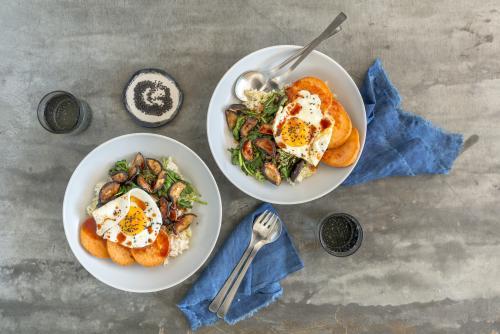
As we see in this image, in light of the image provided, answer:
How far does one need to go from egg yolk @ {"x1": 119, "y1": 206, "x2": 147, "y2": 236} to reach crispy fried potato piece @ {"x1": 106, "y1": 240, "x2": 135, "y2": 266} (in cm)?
18

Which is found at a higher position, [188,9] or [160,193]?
[188,9]

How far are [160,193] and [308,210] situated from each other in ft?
4.54

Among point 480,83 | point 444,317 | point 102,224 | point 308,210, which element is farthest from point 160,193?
point 480,83

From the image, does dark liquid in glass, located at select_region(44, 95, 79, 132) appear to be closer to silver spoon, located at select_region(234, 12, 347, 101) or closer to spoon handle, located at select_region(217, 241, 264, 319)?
silver spoon, located at select_region(234, 12, 347, 101)

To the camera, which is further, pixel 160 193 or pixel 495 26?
pixel 495 26

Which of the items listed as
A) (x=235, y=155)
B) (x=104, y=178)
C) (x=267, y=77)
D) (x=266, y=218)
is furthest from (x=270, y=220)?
(x=104, y=178)

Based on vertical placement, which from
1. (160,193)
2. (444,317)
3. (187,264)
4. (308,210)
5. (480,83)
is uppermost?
(480,83)

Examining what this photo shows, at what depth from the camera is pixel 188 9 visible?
3771 mm

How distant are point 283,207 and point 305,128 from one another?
0.86 m

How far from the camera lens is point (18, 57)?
150 inches

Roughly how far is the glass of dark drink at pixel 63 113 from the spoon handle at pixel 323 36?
1924 mm

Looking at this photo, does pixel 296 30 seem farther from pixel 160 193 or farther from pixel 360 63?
pixel 160 193

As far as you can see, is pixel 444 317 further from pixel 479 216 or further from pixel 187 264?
pixel 187 264

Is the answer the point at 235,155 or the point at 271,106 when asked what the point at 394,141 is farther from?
the point at 235,155
